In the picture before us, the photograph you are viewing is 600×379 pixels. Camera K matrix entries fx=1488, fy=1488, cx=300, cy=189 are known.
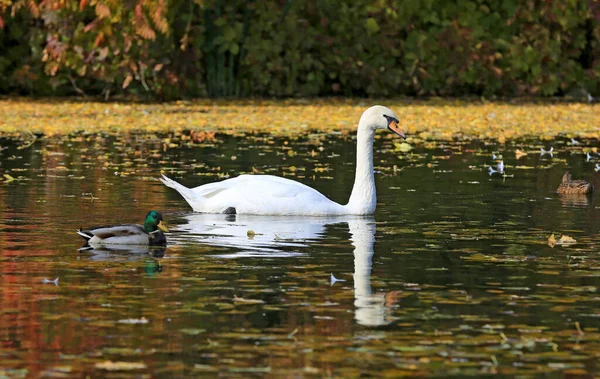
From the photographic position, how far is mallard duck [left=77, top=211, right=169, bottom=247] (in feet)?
33.0

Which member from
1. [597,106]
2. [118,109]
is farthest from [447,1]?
[118,109]

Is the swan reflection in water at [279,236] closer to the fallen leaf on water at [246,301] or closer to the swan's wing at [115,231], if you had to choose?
the swan's wing at [115,231]

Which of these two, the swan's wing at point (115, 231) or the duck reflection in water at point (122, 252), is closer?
the duck reflection in water at point (122, 252)

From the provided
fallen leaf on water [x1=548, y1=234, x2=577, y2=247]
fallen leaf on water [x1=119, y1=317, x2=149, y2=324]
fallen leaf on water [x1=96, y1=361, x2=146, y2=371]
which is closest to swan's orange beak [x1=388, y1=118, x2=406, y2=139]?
fallen leaf on water [x1=548, y1=234, x2=577, y2=247]

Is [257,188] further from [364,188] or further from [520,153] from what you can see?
[520,153]

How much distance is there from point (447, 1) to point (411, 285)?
2215 centimetres

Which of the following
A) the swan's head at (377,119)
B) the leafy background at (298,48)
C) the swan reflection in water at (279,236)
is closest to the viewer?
the swan reflection in water at (279,236)

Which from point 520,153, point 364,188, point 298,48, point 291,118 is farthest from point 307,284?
point 298,48

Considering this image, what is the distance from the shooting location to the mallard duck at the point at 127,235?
1007cm

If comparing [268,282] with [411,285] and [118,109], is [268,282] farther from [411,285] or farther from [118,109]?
[118,109]

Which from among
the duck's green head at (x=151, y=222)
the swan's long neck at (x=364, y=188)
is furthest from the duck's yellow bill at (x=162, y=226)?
the swan's long neck at (x=364, y=188)

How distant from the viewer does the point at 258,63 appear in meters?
28.7

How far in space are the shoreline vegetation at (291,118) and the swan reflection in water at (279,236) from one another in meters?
8.26

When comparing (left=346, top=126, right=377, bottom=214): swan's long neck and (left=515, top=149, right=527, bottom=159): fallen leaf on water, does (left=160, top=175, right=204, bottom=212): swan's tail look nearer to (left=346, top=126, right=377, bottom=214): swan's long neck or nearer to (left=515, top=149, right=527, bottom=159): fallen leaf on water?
(left=346, top=126, right=377, bottom=214): swan's long neck
